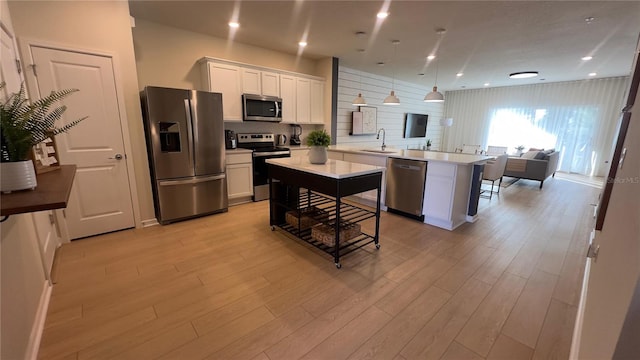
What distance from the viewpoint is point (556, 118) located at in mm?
7652

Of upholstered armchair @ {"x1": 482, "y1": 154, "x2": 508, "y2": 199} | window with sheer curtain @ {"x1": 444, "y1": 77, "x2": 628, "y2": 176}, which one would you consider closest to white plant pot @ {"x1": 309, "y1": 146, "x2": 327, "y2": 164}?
upholstered armchair @ {"x1": 482, "y1": 154, "x2": 508, "y2": 199}

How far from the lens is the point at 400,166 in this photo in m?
3.73

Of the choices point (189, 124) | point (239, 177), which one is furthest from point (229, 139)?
point (189, 124)

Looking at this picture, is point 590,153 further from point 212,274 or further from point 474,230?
point 212,274

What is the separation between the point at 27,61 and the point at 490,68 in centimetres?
769

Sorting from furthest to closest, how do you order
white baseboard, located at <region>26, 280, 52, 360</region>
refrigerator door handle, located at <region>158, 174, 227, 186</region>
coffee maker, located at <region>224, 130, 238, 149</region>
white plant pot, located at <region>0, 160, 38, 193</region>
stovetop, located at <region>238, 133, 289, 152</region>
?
stovetop, located at <region>238, 133, 289, 152</region>, coffee maker, located at <region>224, 130, 238, 149</region>, refrigerator door handle, located at <region>158, 174, 227, 186</region>, white baseboard, located at <region>26, 280, 52, 360</region>, white plant pot, located at <region>0, 160, 38, 193</region>

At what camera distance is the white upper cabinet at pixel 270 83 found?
445 cm

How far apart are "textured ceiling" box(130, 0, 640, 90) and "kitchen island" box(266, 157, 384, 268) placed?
1.91 meters

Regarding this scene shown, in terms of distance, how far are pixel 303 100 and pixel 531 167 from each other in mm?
5254

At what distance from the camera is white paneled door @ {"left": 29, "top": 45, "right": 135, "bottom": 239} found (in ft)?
8.86

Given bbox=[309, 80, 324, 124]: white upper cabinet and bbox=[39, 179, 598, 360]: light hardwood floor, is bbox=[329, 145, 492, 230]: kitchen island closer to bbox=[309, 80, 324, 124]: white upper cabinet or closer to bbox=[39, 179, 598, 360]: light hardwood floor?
bbox=[39, 179, 598, 360]: light hardwood floor

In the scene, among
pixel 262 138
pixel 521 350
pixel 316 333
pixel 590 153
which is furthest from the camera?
pixel 590 153

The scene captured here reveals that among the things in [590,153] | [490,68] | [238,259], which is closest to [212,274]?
[238,259]

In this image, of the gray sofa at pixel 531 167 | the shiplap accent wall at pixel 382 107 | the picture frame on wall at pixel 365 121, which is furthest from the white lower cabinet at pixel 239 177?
the gray sofa at pixel 531 167
